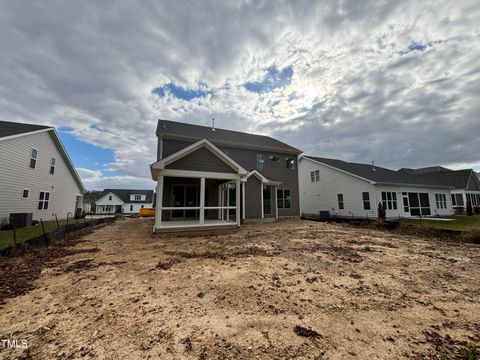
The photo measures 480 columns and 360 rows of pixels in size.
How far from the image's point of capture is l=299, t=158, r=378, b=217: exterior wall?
17.0 metres

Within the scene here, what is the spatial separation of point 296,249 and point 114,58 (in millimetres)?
13284

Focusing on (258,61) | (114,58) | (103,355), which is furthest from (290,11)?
(103,355)

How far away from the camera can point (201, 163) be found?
370 inches

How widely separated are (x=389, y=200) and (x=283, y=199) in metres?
9.32

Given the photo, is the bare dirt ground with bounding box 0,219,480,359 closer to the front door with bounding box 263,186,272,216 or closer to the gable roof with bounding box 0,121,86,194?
the front door with bounding box 263,186,272,216

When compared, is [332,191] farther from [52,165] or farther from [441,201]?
[52,165]

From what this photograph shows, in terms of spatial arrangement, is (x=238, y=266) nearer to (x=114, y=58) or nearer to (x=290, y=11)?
(x=290, y=11)

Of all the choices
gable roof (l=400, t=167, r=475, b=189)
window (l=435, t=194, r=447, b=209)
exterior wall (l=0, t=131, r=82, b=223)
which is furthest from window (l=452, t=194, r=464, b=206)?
exterior wall (l=0, t=131, r=82, b=223)

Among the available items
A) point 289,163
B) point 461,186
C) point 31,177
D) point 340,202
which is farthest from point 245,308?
point 461,186

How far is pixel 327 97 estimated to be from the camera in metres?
17.2

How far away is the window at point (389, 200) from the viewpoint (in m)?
16.4

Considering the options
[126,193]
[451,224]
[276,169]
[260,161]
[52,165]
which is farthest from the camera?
[126,193]

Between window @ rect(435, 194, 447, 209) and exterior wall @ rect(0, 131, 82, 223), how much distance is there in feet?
119

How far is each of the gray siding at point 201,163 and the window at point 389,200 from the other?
14714 mm
